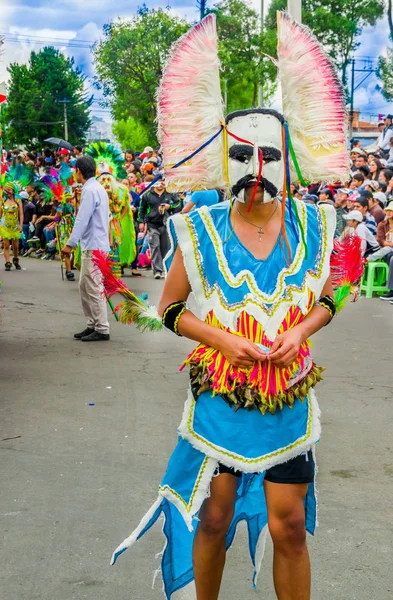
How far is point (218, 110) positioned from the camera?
3250mm

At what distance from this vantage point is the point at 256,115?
10.4 feet

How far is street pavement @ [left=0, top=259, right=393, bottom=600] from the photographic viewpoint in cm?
378

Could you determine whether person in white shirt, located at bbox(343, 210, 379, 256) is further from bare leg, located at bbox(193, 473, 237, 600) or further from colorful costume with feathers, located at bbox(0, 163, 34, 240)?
bare leg, located at bbox(193, 473, 237, 600)

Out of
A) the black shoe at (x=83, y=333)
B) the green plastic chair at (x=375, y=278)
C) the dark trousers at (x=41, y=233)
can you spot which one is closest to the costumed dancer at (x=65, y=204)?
the green plastic chair at (x=375, y=278)

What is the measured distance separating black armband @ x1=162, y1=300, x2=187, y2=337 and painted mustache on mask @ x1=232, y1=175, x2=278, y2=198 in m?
0.47

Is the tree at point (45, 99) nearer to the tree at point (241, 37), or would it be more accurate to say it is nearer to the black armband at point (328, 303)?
the tree at point (241, 37)

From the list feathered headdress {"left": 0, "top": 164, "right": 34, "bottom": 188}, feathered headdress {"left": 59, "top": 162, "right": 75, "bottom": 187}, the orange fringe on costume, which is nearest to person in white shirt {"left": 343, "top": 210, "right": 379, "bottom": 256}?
feathered headdress {"left": 59, "top": 162, "right": 75, "bottom": 187}

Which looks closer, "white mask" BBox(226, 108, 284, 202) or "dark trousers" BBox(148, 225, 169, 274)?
"white mask" BBox(226, 108, 284, 202)

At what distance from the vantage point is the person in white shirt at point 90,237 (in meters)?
9.29

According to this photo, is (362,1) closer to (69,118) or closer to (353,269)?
(69,118)

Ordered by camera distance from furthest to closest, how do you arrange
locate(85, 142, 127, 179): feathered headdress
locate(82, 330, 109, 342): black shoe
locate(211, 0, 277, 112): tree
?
locate(211, 0, 277, 112): tree
locate(85, 142, 127, 179): feathered headdress
locate(82, 330, 109, 342): black shoe

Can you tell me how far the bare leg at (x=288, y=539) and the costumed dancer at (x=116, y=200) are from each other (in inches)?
350

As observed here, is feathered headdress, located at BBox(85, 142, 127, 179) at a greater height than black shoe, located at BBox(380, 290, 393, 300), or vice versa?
feathered headdress, located at BBox(85, 142, 127, 179)

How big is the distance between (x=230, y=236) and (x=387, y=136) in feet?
61.6
